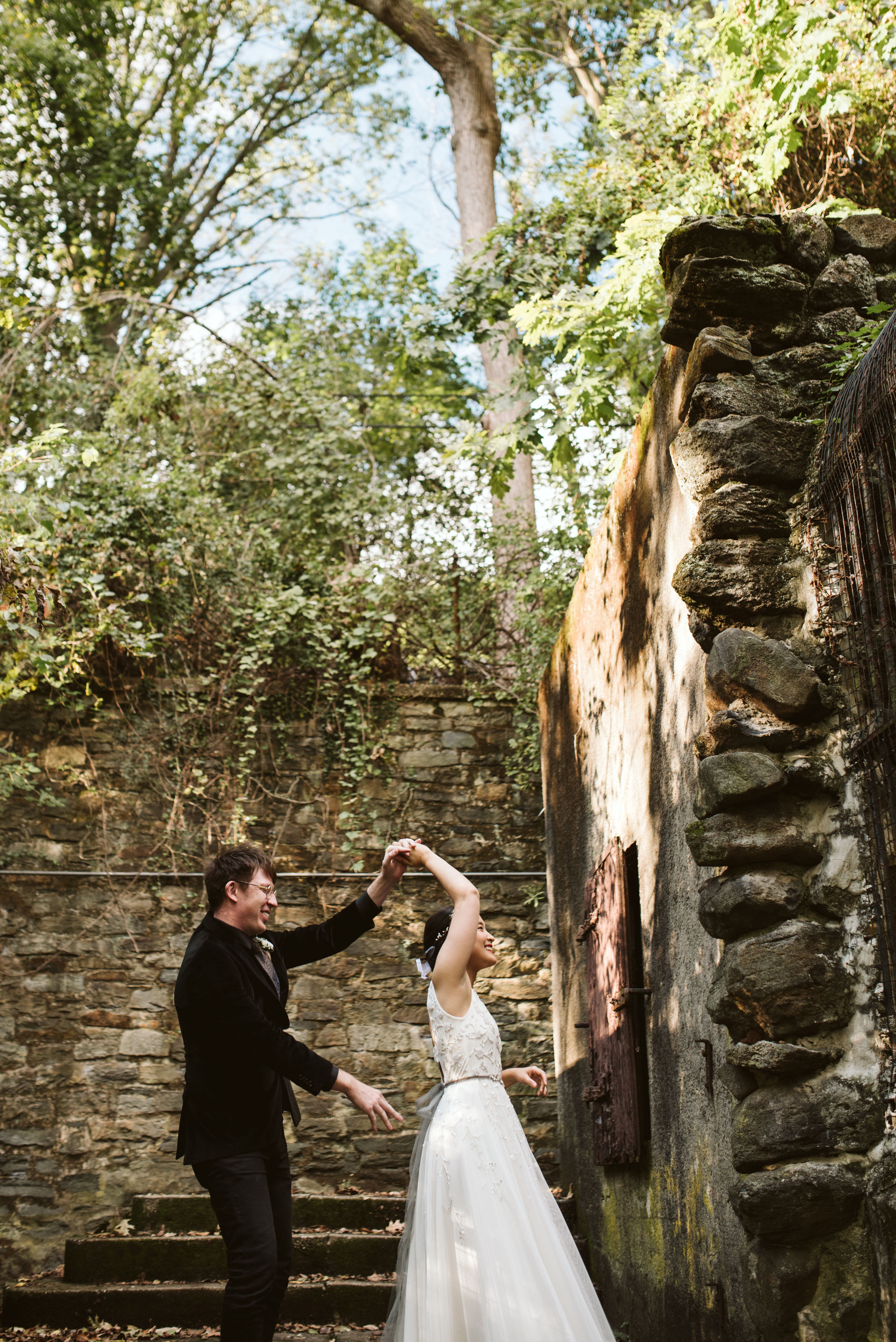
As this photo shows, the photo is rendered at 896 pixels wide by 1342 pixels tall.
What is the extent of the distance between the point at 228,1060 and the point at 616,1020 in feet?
5.73

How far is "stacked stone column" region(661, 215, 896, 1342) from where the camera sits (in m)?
2.38

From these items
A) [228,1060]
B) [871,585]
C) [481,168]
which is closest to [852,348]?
[871,585]

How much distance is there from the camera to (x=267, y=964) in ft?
11.7

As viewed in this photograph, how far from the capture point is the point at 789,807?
2713 millimetres

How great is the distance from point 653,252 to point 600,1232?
500 centimetres

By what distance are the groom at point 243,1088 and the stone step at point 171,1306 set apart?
6.09 ft

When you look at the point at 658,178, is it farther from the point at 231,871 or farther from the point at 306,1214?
the point at 306,1214

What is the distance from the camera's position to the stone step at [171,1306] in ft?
15.7

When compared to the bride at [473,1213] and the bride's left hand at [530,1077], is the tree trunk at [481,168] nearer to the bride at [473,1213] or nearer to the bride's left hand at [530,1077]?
the bride's left hand at [530,1077]

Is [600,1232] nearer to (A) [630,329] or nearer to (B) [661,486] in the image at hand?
(B) [661,486]

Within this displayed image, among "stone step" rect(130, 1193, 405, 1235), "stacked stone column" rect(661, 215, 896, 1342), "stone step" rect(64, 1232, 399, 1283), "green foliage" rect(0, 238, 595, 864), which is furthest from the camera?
"green foliage" rect(0, 238, 595, 864)

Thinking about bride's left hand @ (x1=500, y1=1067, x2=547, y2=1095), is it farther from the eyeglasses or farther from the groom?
the eyeglasses

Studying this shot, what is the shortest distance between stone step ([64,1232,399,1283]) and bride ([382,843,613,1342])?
2278 millimetres

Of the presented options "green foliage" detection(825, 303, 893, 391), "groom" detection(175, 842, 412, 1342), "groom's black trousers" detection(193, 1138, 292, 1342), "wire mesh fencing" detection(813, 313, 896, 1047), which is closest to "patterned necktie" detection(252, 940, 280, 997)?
"groom" detection(175, 842, 412, 1342)
